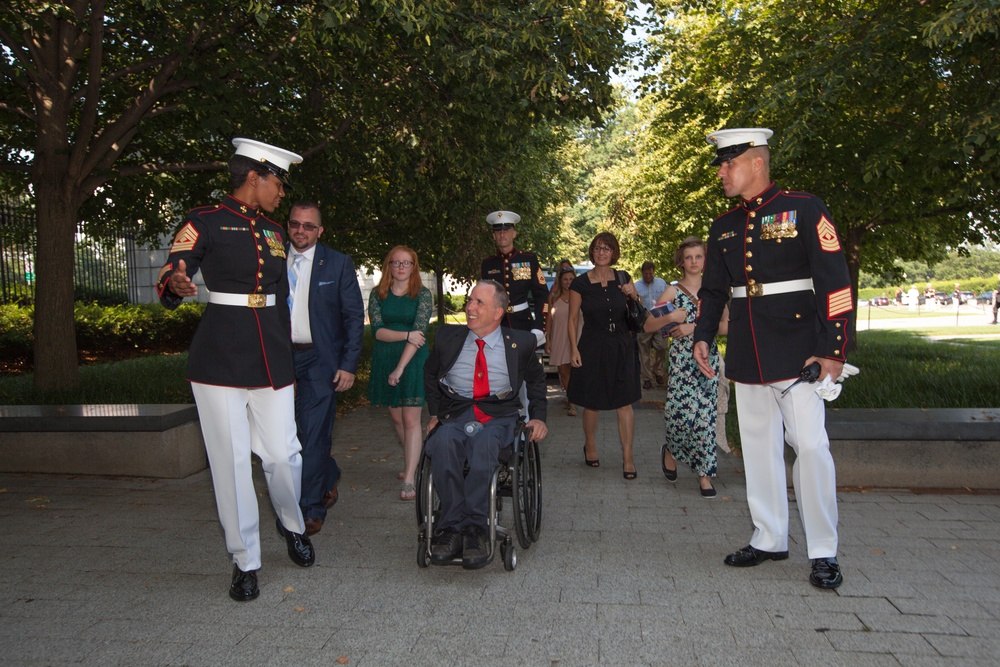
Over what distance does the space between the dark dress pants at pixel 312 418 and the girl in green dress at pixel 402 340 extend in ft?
2.86

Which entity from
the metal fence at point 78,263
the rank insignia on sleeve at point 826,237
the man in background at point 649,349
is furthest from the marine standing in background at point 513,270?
the metal fence at point 78,263

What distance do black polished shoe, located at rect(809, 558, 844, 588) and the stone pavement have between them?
0.14 ft

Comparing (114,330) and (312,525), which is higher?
(114,330)

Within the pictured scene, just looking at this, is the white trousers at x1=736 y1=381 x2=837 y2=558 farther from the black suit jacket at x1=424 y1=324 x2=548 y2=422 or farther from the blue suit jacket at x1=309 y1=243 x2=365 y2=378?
the blue suit jacket at x1=309 y1=243 x2=365 y2=378

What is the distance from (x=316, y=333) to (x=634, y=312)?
106 inches

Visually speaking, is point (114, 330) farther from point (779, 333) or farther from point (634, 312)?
point (779, 333)

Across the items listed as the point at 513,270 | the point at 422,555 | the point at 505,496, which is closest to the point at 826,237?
the point at 505,496

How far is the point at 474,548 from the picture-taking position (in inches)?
175

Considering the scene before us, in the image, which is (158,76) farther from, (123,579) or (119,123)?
(123,579)

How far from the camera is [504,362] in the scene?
5.07 m

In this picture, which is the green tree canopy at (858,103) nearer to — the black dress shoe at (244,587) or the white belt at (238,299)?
the white belt at (238,299)

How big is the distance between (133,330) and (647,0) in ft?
39.9

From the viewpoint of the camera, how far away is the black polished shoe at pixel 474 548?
434 cm

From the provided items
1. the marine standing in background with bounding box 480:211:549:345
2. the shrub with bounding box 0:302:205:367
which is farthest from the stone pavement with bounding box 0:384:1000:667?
the shrub with bounding box 0:302:205:367
